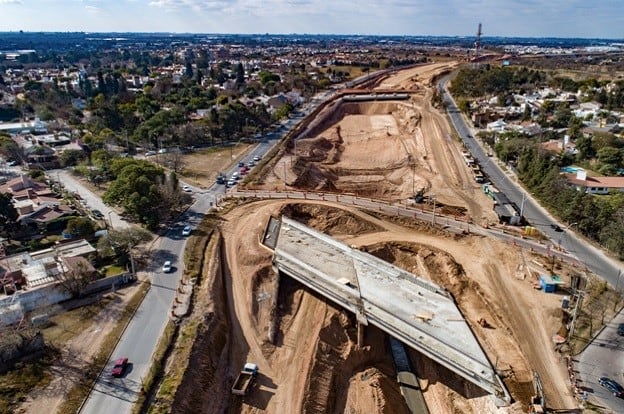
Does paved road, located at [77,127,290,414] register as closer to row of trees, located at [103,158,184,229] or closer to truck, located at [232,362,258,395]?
row of trees, located at [103,158,184,229]

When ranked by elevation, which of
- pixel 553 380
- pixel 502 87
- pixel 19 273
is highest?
pixel 502 87

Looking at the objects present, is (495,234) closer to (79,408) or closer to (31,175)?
(79,408)

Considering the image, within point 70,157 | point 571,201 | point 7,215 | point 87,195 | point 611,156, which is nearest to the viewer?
point 7,215

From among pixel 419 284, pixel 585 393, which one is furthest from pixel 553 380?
pixel 419 284

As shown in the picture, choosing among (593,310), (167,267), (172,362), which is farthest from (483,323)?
(167,267)

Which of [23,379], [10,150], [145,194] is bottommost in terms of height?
[23,379]

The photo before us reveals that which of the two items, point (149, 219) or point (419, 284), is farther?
point (149, 219)

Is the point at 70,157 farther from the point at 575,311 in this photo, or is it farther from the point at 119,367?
the point at 575,311
